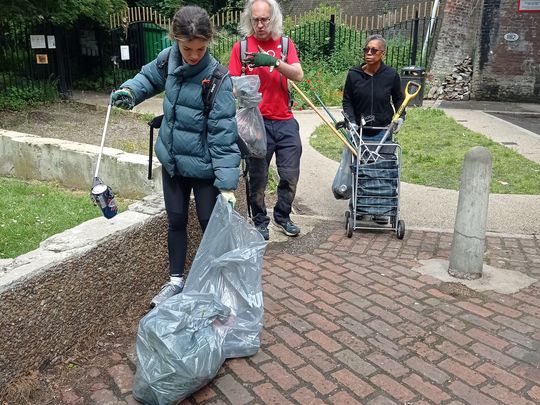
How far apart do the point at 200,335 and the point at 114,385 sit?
0.61 meters

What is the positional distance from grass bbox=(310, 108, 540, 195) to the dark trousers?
9.01 ft

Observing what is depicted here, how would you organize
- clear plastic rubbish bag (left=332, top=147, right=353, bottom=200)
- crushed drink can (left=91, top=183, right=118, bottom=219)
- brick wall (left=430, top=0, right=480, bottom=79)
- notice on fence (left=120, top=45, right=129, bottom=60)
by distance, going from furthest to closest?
brick wall (left=430, top=0, right=480, bottom=79) → notice on fence (left=120, top=45, right=129, bottom=60) → clear plastic rubbish bag (left=332, top=147, right=353, bottom=200) → crushed drink can (left=91, top=183, right=118, bottom=219)

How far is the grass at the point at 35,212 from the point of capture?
4.14 m

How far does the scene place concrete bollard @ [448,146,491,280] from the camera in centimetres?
415

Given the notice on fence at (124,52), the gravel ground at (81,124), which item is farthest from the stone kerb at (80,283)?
the notice on fence at (124,52)

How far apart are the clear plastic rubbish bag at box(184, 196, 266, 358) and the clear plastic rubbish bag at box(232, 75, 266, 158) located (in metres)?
1.07

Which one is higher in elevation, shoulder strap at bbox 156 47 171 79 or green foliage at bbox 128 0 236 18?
green foliage at bbox 128 0 236 18

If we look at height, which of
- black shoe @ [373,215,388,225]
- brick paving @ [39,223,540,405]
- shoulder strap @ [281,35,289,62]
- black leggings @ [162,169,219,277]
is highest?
shoulder strap @ [281,35,289,62]

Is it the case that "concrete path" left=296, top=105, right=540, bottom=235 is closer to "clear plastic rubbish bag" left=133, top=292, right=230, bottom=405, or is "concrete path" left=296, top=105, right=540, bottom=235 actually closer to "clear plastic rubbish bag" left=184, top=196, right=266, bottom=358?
"clear plastic rubbish bag" left=184, top=196, right=266, bottom=358

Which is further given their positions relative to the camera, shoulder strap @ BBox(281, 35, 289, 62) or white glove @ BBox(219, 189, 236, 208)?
shoulder strap @ BBox(281, 35, 289, 62)

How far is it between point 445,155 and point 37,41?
9.71 meters

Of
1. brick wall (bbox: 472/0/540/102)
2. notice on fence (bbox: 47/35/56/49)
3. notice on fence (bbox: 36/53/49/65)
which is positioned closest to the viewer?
notice on fence (bbox: 47/35/56/49)

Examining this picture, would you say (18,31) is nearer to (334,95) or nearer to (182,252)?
(334,95)

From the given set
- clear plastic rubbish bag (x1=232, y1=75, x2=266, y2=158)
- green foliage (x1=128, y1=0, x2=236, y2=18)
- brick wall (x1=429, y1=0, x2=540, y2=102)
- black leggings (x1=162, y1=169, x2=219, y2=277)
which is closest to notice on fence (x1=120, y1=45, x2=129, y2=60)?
green foliage (x1=128, y1=0, x2=236, y2=18)
